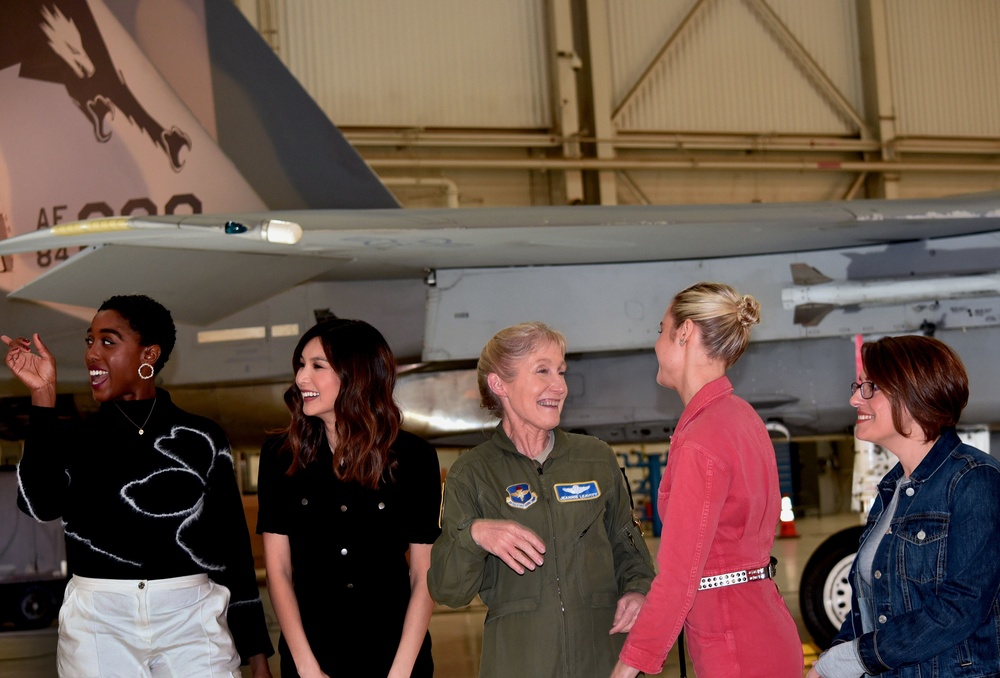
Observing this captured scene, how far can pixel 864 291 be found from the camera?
5.87 m

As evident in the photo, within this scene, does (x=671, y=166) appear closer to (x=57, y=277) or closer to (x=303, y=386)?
(x=57, y=277)

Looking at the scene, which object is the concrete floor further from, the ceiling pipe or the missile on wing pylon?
the ceiling pipe

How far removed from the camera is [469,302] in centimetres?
612

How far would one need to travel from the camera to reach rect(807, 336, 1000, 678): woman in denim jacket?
2113 mm

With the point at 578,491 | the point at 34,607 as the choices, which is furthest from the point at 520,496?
the point at 34,607

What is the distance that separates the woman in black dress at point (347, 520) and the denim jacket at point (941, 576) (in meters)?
1.29

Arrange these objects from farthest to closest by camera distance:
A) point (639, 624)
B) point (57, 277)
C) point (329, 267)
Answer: point (329, 267)
point (57, 277)
point (639, 624)

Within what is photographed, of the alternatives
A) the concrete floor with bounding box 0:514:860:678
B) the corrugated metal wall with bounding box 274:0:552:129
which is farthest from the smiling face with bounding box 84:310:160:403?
the corrugated metal wall with bounding box 274:0:552:129

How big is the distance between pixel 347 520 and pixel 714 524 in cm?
112

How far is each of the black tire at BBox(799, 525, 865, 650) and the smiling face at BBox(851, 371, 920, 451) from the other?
159 inches

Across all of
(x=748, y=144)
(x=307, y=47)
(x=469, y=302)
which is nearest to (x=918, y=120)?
(x=748, y=144)

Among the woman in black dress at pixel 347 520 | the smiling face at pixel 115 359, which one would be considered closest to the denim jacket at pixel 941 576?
the woman in black dress at pixel 347 520

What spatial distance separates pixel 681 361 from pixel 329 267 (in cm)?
369

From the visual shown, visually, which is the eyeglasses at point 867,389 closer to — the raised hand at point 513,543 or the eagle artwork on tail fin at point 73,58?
the raised hand at point 513,543
